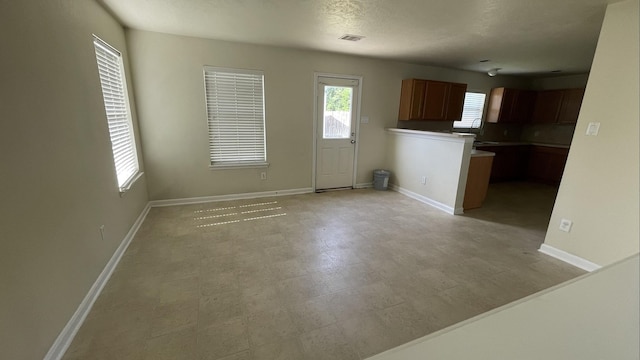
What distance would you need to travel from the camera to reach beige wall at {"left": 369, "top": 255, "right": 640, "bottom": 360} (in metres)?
0.55

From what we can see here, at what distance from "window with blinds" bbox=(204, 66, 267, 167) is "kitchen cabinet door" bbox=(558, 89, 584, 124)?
6560 millimetres

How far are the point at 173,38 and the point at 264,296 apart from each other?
3.58 m

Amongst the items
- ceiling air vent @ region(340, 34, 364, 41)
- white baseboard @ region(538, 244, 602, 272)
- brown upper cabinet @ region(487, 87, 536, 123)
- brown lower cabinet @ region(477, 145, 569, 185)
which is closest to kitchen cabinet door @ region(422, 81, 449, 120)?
brown lower cabinet @ region(477, 145, 569, 185)

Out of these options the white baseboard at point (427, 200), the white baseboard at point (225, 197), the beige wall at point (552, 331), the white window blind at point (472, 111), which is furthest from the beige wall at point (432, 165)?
the beige wall at point (552, 331)

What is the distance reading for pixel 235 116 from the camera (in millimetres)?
4180

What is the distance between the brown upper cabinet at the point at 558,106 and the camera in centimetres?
568

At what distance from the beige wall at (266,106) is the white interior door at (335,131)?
0.18m

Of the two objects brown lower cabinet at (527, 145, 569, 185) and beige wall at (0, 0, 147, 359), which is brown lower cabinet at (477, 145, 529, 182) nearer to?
brown lower cabinet at (527, 145, 569, 185)

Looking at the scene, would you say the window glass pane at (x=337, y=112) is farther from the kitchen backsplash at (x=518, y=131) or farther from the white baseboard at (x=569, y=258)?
the white baseboard at (x=569, y=258)

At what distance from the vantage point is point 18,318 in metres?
1.29

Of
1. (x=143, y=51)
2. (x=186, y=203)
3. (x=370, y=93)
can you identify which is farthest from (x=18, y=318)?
(x=370, y=93)

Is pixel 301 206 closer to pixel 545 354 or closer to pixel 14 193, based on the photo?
pixel 14 193

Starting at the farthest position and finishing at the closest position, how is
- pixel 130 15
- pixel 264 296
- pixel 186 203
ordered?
1. pixel 186 203
2. pixel 130 15
3. pixel 264 296

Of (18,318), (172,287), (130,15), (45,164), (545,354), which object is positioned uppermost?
(130,15)
